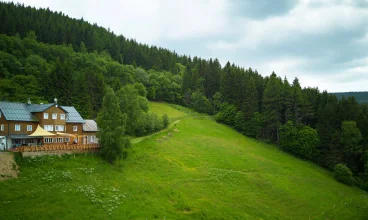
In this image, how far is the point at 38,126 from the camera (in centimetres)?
4603

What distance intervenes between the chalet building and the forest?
429 inches

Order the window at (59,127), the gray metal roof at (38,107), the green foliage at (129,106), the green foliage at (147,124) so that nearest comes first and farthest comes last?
the gray metal roof at (38,107)
the window at (59,127)
the green foliage at (129,106)
the green foliage at (147,124)

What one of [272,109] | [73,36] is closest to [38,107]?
[272,109]

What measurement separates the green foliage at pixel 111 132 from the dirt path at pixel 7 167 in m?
12.8

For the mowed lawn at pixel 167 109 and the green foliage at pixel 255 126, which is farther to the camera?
the mowed lawn at pixel 167 109

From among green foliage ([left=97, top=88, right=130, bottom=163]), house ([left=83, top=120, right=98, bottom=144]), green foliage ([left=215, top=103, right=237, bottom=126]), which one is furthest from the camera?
green foliage ([left=215, top=103, right=237, bottom=126])

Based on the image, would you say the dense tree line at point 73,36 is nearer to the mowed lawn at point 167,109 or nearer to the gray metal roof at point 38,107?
the mowed lawn at point 167,109

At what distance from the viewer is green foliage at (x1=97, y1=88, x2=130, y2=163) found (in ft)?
145

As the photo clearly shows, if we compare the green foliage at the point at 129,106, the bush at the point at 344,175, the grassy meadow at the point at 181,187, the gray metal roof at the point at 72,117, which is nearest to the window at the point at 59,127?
the gray metal roof at the point at 72,117

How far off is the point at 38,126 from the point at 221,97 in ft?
227

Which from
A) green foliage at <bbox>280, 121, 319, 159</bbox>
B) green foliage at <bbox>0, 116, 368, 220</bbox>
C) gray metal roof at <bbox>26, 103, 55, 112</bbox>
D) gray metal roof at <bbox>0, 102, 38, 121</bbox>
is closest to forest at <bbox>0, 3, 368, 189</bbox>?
green foliage at <bbox>280, 121, 319, 159</bbox>

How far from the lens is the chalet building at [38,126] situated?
4450 cm

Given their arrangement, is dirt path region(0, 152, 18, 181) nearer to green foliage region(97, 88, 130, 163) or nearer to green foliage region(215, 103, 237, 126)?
green foliage region(97, 88, 130, 163)

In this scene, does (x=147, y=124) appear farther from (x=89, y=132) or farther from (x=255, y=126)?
(x=255, y=126)
